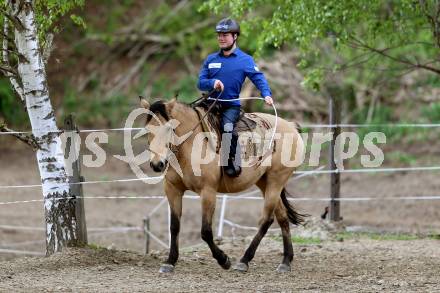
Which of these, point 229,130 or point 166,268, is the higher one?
point 229,130

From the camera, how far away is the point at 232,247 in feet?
34.1

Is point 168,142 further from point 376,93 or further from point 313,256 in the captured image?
point 376,93

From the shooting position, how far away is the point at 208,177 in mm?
8031

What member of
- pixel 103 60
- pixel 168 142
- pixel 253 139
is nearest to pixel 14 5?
pixel 168 142

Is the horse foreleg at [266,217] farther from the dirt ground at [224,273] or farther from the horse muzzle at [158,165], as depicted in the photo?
the horse muzzle at [158,165]

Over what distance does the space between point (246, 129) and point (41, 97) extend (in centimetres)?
216

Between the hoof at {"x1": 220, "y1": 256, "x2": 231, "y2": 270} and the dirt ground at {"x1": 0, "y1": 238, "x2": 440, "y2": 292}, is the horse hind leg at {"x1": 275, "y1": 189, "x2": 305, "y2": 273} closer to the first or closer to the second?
the dirt ground at {"x1": 0, "y1": 238, "x2": 440, "y2": 292}

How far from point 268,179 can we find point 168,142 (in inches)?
68.6

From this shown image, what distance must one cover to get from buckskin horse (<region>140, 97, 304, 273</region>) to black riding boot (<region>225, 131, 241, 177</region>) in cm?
10

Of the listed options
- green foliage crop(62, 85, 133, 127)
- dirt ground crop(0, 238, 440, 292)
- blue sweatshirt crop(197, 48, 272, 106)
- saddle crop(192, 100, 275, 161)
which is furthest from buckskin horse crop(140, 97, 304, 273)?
green foliage crop(62, 85, 133, 127)

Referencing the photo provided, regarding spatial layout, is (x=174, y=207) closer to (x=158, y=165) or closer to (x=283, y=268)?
(x=158, y=165)

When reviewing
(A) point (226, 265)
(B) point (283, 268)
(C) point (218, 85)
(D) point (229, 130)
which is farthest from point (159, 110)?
(B) point (283, 268)

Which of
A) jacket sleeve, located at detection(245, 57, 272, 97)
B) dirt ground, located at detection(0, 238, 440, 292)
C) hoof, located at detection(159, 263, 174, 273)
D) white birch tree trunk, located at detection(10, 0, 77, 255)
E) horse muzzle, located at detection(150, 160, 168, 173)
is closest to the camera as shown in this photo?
horse muzzle, located at detection(150, 160, 168, 173)

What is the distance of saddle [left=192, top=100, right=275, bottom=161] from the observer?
824 centimetres
